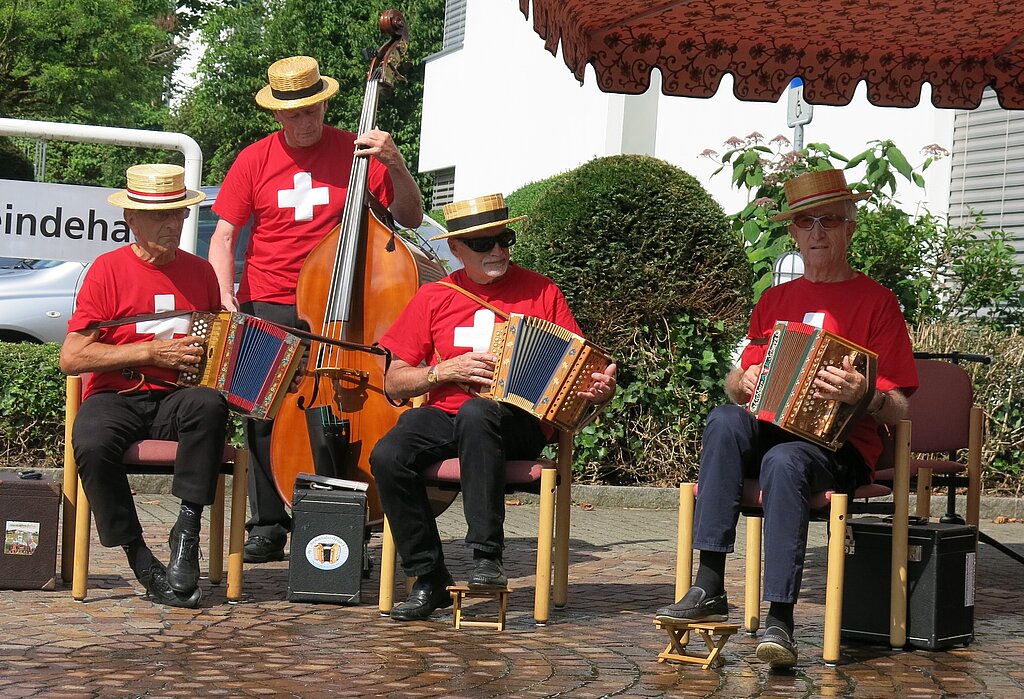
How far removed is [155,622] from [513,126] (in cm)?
1317

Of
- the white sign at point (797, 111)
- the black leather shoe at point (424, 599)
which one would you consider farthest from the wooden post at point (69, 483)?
the white sign at point (797, 111)

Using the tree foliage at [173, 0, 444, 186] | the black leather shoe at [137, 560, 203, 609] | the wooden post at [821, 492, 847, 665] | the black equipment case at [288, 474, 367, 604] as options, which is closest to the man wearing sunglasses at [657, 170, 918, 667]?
the wooden post at [821, 492, 847, 665]

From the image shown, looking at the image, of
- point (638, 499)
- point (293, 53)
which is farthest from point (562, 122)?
point (293, 53)

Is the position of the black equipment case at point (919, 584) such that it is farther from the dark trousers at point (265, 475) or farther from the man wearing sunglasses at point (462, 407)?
the dark trousers at point (265, 475)

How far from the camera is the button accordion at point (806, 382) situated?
17.6 ft

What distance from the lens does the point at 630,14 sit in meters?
6.89

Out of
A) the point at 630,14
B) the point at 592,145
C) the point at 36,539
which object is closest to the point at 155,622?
the point at 36,539

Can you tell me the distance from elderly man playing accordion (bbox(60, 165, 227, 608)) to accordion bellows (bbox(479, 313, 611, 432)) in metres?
1.20

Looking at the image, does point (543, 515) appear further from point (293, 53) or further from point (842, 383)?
point (293, 53)

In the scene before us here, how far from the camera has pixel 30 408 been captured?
9688 millimetres

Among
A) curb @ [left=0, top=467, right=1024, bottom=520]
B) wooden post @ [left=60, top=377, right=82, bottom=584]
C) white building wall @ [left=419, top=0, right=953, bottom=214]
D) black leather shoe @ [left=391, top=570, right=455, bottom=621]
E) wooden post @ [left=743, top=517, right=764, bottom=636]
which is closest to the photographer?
wooden post @ [left=743, top=517, right=764, bottom=636]

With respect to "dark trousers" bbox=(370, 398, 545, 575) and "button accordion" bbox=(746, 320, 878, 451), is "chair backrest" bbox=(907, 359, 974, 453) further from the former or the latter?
"dark trousers" bbox=(370, 398, 545, 575)

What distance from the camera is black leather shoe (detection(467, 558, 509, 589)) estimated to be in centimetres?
589

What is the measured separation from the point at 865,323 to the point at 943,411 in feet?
6.29
